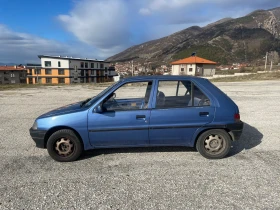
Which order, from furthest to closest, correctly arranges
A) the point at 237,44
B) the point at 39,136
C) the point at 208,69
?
the point at 237,44 → the point at 208,69 → the point at 39,136

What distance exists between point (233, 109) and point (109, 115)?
8.16ft

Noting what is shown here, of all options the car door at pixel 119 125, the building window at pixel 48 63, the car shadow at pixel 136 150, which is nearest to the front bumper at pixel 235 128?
the car shadow at pixel 136 150

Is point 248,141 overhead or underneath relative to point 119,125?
underneath

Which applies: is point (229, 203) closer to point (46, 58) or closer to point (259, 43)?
point (46, 58)

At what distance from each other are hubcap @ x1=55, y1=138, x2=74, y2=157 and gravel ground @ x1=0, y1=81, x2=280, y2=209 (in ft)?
0.73

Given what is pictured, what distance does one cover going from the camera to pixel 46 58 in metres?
71.6

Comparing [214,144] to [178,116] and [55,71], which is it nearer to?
[178,116]

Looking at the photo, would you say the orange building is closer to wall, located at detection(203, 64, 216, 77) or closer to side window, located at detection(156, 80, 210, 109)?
wall, located at detection(203, 64, 216, 77)

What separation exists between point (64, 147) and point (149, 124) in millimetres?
1761

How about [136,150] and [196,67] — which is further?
[196,67]

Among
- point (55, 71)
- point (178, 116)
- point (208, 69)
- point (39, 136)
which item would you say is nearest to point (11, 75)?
point (55, 71)

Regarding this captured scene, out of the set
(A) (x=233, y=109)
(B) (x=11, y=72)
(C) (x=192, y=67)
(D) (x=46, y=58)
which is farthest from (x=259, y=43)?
(A) (x=233, y=109)

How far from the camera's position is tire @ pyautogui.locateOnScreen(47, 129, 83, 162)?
388 cm

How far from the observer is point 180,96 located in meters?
4.11
